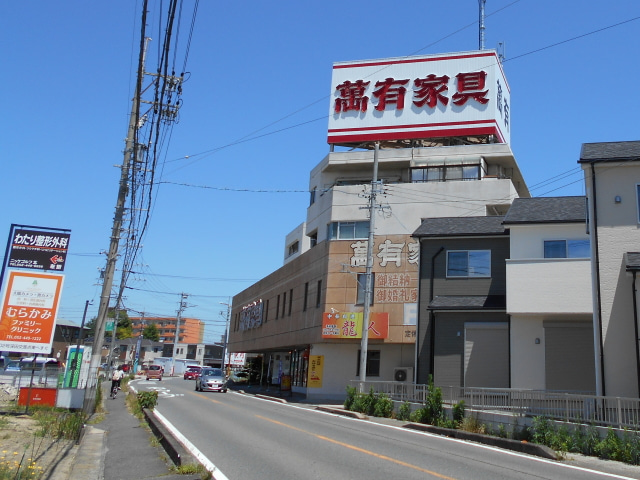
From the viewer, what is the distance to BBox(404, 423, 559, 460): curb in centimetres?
1288

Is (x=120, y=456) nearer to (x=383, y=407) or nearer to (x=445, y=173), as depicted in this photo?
(x=383, y=407)

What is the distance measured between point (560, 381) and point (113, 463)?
16794 millimetres

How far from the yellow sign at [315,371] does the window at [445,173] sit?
558 inches

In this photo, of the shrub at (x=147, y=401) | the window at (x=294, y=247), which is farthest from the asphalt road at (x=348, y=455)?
the window at (x=294, y=247)

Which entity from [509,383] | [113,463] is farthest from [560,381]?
[113,463]

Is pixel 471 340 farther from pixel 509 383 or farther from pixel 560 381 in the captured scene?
pixel 560 381

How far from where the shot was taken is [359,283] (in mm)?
35688

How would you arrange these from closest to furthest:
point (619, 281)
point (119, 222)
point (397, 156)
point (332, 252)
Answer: point (619, 281)
point (119, 222)
point (332, 252)
point (397, 156)

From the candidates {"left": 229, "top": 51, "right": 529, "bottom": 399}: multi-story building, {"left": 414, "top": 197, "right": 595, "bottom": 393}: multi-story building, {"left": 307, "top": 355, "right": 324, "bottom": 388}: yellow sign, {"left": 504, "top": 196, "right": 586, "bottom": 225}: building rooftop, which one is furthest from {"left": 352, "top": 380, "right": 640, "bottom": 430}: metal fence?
{"left": 307, "top": 355, "right": 324, "bottom": 388}: yellow sign

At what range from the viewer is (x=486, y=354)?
Answer: 81.9ft

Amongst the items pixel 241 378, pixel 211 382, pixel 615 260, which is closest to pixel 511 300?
pixel 615 260

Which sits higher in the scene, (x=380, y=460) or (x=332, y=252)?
(x=332, y=252)

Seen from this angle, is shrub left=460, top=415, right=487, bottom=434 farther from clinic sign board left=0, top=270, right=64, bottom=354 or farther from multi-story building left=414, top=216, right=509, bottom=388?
clinic sign board left=0, top=270, right=64, bottom=354

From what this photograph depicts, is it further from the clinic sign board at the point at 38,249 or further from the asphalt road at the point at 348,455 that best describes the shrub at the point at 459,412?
the clinic sign board at the point at 38,249
